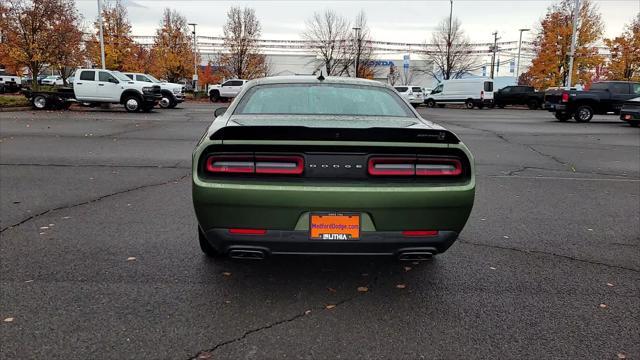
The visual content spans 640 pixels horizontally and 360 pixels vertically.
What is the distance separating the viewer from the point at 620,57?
40750 mm

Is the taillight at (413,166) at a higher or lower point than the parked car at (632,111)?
lower

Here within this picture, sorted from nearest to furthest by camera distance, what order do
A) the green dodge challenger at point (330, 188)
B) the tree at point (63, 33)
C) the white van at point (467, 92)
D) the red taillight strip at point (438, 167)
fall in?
the green dodge challenger at point (330, 188), the red taillight strip at point (438, 167), the tree at point (63, 33), the white van at point (467, 92)

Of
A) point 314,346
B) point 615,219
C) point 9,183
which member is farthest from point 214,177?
point 9,183

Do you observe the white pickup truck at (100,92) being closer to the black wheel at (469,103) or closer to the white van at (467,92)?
the white van at (467,92)

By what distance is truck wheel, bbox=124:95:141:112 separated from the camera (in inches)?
897

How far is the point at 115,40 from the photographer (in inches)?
1881

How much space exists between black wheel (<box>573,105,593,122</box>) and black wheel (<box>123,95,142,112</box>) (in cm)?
2008

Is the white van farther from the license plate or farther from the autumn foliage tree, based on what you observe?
the license plate

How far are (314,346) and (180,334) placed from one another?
2.62ft

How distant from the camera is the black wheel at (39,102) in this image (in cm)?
2222

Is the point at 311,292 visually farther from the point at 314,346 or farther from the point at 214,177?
the point at 214,177

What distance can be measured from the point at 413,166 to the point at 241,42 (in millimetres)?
48156

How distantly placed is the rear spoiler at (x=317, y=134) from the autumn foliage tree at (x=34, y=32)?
28.1m

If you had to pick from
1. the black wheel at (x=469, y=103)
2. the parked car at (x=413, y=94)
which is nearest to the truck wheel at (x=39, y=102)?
the parked car at (x=413, y=94)
